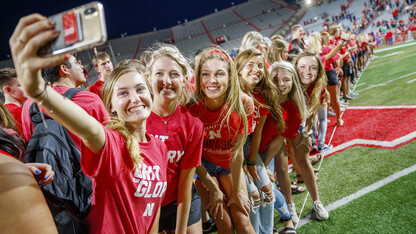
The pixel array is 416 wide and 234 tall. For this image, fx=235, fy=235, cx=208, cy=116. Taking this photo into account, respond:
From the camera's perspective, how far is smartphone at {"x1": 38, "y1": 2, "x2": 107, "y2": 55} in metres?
0.53

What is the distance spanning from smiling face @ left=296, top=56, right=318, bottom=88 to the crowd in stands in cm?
1

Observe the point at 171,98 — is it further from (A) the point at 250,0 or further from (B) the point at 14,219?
(A) the point at 250,0

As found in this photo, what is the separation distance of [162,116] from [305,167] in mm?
1685

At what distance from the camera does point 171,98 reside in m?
1.70

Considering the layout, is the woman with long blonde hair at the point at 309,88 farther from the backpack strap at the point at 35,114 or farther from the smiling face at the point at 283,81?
the backpack strap at the point at 35,114

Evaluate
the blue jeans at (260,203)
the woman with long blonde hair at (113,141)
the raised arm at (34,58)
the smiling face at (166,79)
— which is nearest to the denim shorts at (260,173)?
the blue jeans at (260,203)


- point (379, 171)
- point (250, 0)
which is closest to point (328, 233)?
point (379, 171)

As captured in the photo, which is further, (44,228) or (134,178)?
(134,178)

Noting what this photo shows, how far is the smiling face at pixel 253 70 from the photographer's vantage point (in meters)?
2.29

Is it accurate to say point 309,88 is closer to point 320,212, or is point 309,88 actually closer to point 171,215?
point 320,212

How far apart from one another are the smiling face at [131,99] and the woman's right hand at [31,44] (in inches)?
25.3

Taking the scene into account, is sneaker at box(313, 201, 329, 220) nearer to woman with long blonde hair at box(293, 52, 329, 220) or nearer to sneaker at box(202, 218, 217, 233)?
woman with long blonde hair at box(293, 52, 329, 220)

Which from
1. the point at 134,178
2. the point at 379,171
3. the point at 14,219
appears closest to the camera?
the point at 14,219

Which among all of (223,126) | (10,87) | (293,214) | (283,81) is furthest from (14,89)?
(293,214)
